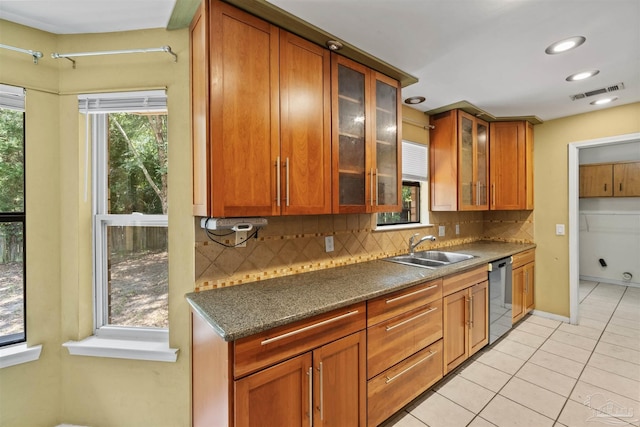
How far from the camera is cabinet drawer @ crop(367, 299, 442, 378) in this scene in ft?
5.35

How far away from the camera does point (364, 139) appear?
2037 millimetres

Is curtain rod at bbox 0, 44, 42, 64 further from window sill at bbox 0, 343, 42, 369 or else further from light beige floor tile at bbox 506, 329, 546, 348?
light beige floor tile at bbox 506, 329, 546, 348

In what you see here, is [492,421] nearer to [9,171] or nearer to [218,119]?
[218,119]

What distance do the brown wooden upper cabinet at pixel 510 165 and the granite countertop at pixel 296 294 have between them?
1572 mm

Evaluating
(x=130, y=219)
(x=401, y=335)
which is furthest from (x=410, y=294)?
(x=130, y=219)

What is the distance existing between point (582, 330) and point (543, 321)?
1.12 ft

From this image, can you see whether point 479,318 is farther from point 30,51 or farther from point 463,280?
point 30,51

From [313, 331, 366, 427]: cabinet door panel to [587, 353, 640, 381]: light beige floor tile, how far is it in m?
2.29

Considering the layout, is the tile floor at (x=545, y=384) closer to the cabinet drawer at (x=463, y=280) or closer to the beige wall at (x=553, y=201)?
the beige wall at (x=553, y=201)

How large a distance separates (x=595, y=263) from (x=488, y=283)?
14.0ft

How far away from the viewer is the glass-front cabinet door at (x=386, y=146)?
212 cm

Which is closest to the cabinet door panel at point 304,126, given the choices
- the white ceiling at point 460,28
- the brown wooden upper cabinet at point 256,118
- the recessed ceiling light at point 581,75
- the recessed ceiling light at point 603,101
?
the brown wooden upper cabinet at point 256,118

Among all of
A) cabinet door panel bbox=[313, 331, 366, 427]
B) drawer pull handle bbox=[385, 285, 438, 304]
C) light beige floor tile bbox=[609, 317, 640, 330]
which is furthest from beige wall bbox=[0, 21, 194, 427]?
light beige floor tile bbox=[609, 317, 640, 330]

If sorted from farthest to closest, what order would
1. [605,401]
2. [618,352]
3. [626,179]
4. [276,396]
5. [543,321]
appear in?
1. [626,179]
2. [543,321]
3. [618,352]
4. [605,401]
5. [276,396]
